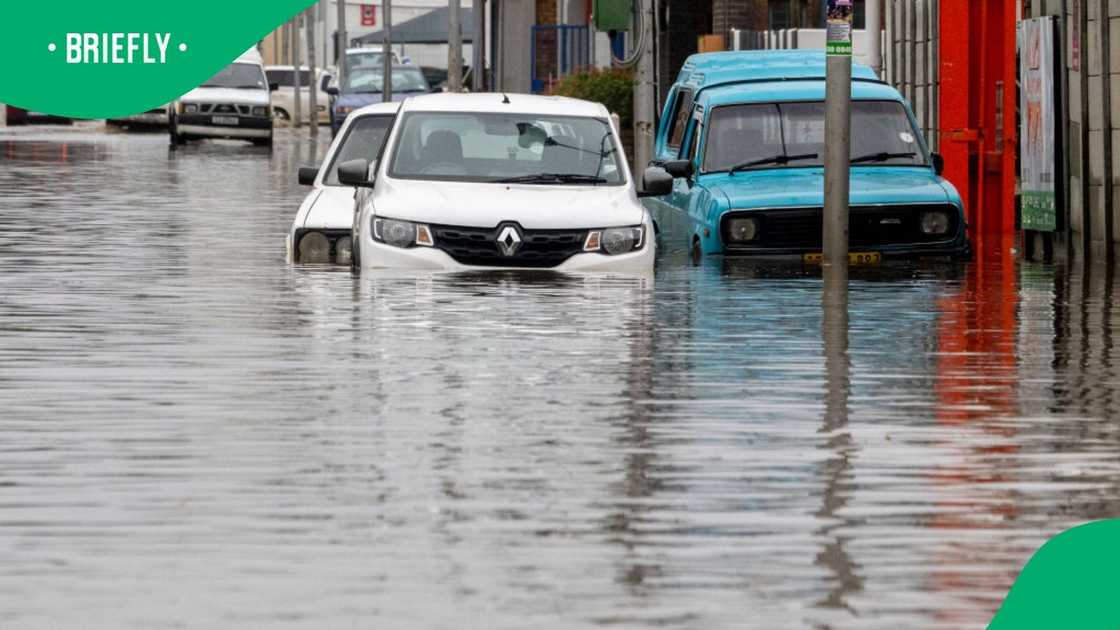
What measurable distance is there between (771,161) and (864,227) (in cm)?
104

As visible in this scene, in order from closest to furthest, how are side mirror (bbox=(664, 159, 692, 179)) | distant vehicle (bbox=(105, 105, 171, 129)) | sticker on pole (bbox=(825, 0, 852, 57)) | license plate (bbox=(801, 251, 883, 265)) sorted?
sticker on pole (bbox=(825, 0, 852, 57)), license plate (bbox=(801, 251, 883, 265)), side mirror (bbox=(664, 159, 692, 179)), distant vehicle (bbox=(105, 105, 171, 129))

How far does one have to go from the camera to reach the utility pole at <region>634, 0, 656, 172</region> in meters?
27.1

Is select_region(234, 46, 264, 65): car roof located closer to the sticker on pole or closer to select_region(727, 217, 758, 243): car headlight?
the sticker on pole

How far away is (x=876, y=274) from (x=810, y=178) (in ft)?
3.75

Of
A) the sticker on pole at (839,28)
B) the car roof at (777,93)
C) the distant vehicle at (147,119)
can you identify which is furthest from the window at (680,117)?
the distant vehicle at (147,119)

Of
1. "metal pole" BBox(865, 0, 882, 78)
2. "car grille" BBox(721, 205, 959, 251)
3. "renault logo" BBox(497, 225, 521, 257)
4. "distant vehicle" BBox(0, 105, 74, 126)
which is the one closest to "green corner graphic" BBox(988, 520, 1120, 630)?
"renault logo" BBox(497, 225, 521, 257)

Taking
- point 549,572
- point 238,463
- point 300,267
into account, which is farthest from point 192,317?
point 549,572

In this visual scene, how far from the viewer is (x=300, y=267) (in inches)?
735

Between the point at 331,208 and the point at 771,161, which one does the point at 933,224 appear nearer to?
the point at 771,161

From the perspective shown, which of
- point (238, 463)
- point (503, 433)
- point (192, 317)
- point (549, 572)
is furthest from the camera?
point (192, 317)

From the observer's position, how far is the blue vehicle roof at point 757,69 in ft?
69.3

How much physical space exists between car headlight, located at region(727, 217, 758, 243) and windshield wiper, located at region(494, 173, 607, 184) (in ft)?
4.93

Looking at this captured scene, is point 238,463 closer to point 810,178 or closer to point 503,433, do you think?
point 503,433

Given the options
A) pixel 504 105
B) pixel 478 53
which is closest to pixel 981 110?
pixel 504 105
